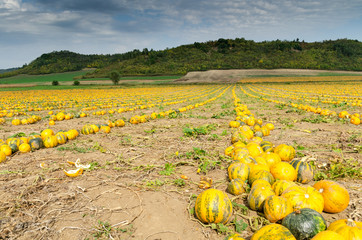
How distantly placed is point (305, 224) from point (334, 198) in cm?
113

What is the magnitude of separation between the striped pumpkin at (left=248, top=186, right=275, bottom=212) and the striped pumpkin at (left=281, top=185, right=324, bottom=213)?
240mm

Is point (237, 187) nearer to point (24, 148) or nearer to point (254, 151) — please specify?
point (254, 151)

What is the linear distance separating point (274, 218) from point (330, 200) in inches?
42.2

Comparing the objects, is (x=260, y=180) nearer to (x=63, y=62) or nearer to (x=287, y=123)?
(x=287, y=123)

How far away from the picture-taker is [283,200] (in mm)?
3160

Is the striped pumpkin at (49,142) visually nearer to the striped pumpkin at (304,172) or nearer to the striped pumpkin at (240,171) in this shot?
the striped pumpkin at (240,171)

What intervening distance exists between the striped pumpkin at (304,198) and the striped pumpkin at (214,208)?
94cm

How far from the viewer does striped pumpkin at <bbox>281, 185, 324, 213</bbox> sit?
3125 mm

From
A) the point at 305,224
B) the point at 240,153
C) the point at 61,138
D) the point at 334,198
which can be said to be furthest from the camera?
the point at 61,138

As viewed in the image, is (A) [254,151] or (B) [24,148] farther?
(B) [24,148]

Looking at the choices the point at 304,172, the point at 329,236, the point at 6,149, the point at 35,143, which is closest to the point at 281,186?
the point at 304,172

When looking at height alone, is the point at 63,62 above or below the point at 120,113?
above

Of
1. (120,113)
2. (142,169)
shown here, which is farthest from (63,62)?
(142,169)

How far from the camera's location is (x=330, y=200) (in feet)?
11.1
